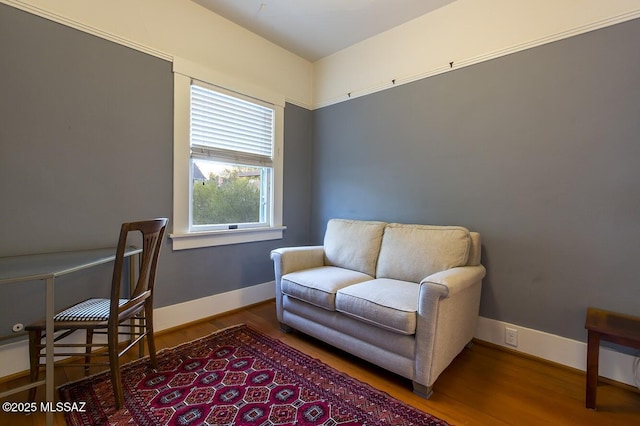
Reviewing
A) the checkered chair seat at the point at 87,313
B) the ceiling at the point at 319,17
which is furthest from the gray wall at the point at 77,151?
the ceiling at the point at 319,17

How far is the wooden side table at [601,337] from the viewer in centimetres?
145

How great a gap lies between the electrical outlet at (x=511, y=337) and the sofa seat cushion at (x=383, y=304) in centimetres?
79

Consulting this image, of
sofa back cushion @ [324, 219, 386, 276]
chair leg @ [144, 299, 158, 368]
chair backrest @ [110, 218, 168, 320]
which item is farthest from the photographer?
sofa back cushion @ [324, 219, 386, 276]

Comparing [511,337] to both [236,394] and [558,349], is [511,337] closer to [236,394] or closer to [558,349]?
[558,349]

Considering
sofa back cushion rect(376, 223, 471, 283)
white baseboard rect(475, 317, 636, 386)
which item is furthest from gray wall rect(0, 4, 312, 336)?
white baseboard rect(475, 317, 636, 386)

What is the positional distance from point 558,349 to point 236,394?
207cm

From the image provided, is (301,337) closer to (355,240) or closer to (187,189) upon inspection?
(355,240)

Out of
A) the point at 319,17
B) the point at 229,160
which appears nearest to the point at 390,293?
the point at 229,160

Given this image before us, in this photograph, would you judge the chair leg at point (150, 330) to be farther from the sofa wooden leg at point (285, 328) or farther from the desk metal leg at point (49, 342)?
the sofa wooden leg at point (285, 328)

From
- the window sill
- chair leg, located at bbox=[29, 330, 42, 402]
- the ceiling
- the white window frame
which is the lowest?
chair leg, located at bbox=[29, 330, 42, 402]

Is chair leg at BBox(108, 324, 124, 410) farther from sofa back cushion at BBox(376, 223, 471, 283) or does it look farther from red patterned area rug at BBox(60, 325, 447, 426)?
sofa back cushion at BBox(376, 223, 471, 283)

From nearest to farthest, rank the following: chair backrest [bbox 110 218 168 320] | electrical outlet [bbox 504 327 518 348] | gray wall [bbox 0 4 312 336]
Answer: chair backrest [bbox 110 218 168 320] → gray wall [bbox 0 4 312 336] → electrical outlet [bbox 504 327 518 348]

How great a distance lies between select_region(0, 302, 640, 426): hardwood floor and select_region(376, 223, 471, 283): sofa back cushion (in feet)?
2.17

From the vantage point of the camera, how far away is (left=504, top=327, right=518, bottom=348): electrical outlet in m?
2.10
